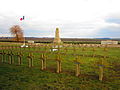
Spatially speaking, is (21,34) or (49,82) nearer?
(49,82)

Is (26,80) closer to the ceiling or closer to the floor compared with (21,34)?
closer to the floor

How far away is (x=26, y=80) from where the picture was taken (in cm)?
982

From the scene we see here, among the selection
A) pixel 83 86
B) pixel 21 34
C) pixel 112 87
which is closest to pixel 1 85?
pixel 83 86

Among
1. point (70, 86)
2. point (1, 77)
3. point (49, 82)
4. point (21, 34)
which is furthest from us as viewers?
point (21, 34)

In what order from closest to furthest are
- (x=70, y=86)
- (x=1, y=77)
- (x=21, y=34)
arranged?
(x=70, y=86) < (x=1, y=77) < (x=21, y=34)

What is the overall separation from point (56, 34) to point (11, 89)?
43.3 meters

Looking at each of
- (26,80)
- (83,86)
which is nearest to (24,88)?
(26,80)

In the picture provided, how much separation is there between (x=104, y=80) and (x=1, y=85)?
21.8ft

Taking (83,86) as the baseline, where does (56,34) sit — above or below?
above

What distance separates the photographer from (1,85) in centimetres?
877

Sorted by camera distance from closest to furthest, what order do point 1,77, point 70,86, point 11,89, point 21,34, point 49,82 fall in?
point 11,89 < point 70,86 < point 49,82 < point 1,77 < point 21,34

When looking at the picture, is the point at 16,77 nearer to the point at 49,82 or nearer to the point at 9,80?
the point at 9,80

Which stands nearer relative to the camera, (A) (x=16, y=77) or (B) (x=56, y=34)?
(A) (x=16, y=77)

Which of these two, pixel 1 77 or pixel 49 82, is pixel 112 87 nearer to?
pixel 49 82
